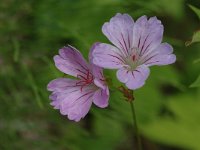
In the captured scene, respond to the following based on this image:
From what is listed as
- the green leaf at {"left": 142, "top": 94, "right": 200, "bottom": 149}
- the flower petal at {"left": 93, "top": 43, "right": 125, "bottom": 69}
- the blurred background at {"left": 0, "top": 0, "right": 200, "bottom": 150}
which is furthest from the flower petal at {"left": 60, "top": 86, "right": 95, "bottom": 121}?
the green leaf at {"left": 142, "top": 94, "right": 200, "bottom": 149}

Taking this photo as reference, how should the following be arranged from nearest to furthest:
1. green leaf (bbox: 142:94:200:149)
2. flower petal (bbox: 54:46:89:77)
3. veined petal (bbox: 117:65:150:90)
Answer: veined petal (bbox: 117:65:150:90), flower petal (bbox: 54:46:89:77), green leaf (bbox: 142:94:200:149)

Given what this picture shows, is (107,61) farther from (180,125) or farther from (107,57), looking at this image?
(180,125)

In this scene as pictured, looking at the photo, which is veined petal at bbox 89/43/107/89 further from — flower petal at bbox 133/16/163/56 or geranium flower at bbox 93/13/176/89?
flower petal at bbox 133/16/163/56

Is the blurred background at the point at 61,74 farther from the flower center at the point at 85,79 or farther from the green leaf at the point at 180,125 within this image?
the flower center at the point at 85,79

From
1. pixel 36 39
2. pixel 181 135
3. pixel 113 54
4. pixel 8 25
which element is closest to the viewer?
pixel 113 54

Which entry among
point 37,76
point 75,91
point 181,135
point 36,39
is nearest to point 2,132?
point 37,76

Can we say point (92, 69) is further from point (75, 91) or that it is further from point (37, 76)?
point (37, 76)
